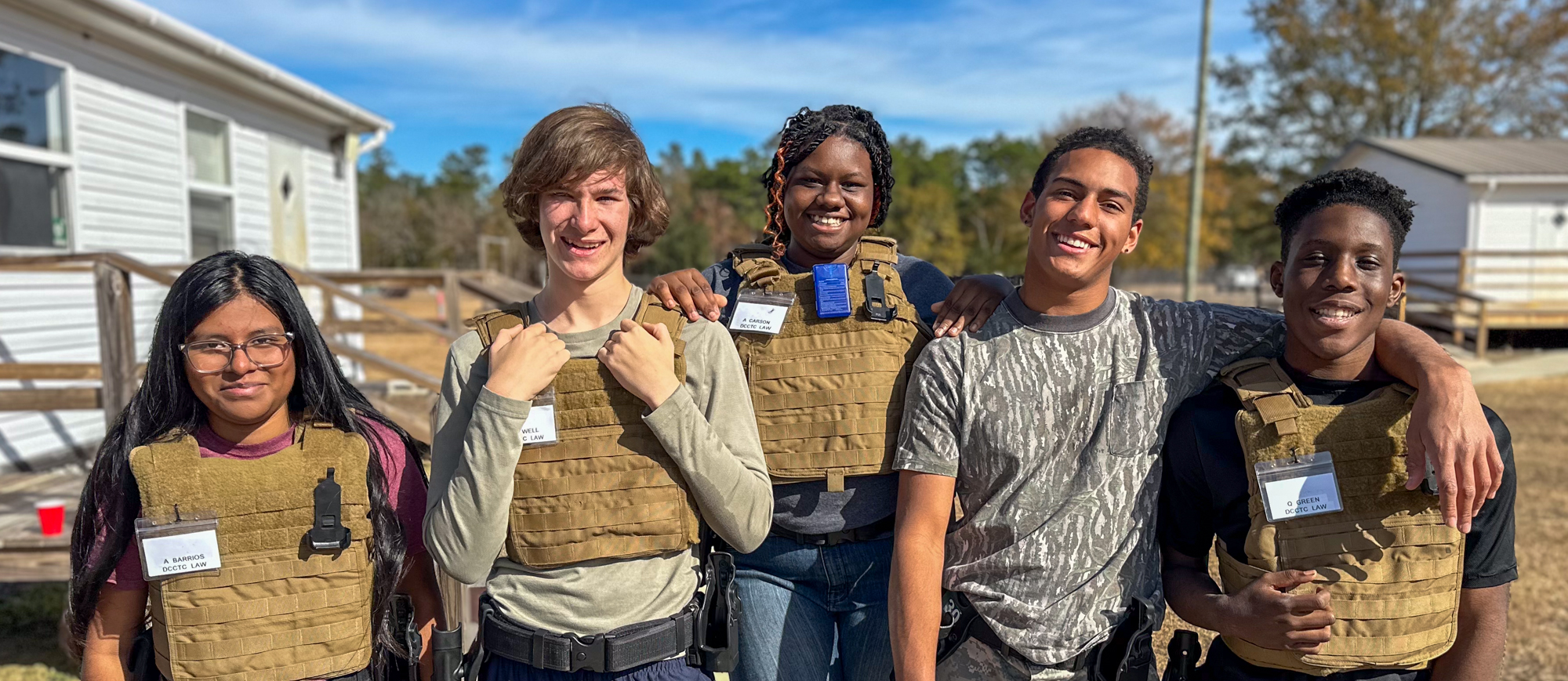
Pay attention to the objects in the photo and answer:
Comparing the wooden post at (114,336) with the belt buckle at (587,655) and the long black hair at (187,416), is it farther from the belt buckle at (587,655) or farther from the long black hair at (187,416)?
the belt buckle at (587,655)

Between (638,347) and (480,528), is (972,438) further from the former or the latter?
(480,528)

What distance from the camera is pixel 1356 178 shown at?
Result: 79.6 inches

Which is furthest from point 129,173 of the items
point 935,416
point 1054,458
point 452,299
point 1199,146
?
point 1199,146

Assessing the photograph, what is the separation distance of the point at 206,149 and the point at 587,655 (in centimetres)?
993

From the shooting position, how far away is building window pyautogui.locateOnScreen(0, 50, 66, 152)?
261 inches

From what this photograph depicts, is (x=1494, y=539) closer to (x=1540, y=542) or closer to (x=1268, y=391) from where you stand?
(x=1268, y=391)

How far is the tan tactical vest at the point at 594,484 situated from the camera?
76.1 inches

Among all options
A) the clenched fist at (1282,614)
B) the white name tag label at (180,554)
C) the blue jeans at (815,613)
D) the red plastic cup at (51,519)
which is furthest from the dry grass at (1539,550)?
the red plastic cup at (51,519)

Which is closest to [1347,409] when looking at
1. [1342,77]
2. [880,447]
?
[880,447]

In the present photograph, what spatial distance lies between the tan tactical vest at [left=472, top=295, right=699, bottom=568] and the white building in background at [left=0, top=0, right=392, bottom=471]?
6.91m

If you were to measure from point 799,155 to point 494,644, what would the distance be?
1.40m

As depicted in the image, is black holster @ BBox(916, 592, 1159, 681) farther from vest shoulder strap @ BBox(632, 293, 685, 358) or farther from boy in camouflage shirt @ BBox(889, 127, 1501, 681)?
vest shoulder strap @ BBox(632, 293, 685, 358)

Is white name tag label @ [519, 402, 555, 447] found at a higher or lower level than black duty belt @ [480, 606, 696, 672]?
higher

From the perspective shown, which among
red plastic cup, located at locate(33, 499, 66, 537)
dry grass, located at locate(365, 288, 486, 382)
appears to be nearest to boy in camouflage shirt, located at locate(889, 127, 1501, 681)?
red plastic cup, located at locate(33, 499, 66, 537)
